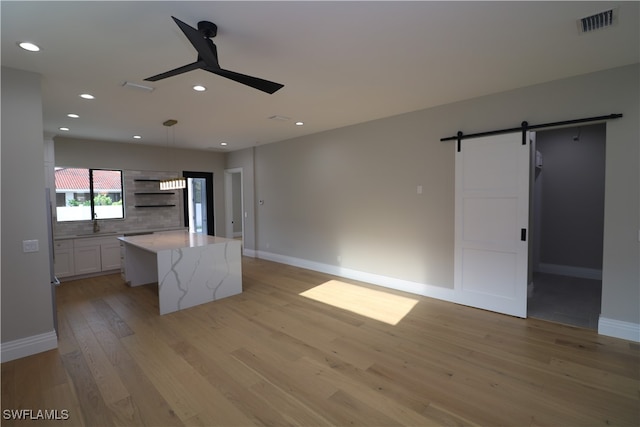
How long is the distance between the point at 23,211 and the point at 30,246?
343 millimetres

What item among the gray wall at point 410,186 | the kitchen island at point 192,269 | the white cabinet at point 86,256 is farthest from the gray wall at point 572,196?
the white cabinet at point 86,256

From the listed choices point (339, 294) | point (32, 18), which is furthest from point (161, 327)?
point (32, 18)

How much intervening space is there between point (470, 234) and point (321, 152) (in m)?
3.10

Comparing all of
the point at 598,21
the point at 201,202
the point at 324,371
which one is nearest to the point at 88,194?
the point at 201,202

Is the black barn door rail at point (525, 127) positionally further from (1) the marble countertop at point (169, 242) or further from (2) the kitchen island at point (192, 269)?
(1) the marble countertop at point (169, 242)

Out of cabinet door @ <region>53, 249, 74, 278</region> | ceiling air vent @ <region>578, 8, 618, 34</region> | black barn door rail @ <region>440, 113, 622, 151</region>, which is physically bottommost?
cabinet door @ <region>53, 249, 74, 278</region>

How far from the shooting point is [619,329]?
3137 mm

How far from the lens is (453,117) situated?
417 cm

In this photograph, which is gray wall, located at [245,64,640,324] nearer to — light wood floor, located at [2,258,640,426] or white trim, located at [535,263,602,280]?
light wood floor, located at [2,258,640,426]

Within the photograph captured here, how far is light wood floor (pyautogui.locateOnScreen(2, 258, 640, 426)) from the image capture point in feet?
6.97

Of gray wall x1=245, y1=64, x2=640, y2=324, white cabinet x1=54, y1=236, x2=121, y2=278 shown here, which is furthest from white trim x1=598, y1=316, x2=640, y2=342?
white cabinet x1=54, y1=236, x2=121, y2=278

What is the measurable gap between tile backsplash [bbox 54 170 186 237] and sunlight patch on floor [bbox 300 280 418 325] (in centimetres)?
429

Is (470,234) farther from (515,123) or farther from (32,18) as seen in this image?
(32,18)

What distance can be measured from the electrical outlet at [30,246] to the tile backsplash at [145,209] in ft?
12.1
